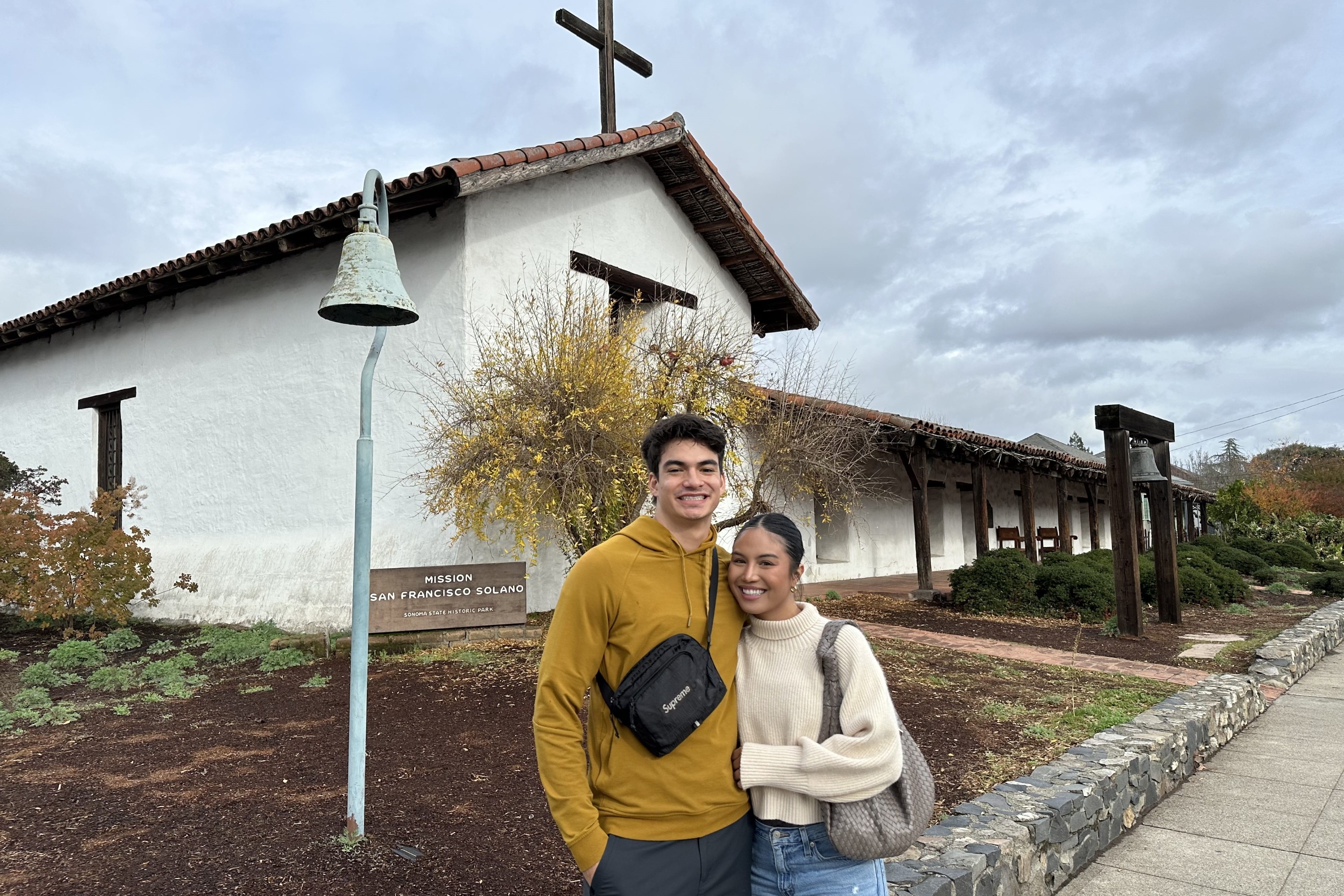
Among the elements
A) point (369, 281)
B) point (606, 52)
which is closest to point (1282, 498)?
point (606, 52)

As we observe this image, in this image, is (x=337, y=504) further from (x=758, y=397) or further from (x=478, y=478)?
(x=758, y=397)

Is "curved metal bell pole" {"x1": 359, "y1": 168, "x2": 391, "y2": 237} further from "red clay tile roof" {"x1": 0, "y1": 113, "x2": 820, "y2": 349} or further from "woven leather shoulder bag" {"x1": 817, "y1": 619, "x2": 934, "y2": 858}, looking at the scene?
"red clay tile roof" {"x1": 0, "y1": 113, "x2": 820, "y2": 349}

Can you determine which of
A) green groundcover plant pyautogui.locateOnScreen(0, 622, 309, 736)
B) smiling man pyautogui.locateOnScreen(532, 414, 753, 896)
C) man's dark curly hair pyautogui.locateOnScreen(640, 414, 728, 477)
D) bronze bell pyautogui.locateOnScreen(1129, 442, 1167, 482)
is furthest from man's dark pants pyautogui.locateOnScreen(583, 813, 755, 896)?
bronze bell pyautogui.locateOnScreen(1129, 442, 1167, 482)

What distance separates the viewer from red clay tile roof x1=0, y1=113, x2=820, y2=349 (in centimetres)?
840

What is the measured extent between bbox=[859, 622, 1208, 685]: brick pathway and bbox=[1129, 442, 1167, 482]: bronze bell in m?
2.90

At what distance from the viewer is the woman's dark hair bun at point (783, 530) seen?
1.99 metres

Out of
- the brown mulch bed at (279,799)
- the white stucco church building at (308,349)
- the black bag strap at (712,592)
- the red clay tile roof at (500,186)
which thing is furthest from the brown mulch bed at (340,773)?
the red clay tile roof at (500,186)

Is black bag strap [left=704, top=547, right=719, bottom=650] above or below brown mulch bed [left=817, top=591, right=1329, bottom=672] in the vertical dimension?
above

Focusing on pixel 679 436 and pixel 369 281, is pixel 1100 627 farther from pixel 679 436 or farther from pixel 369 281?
pixel 679 436

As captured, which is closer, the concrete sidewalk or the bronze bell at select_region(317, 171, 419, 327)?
the bronze bell at select_region(317, 171, 419, 327)

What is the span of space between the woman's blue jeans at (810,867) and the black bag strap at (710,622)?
467 millimetres

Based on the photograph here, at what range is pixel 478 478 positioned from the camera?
7.48 metres

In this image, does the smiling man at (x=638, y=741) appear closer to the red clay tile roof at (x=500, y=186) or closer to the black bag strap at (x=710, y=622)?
the black bag strap at (x=710, y=622)

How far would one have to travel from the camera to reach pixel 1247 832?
13.9ft
